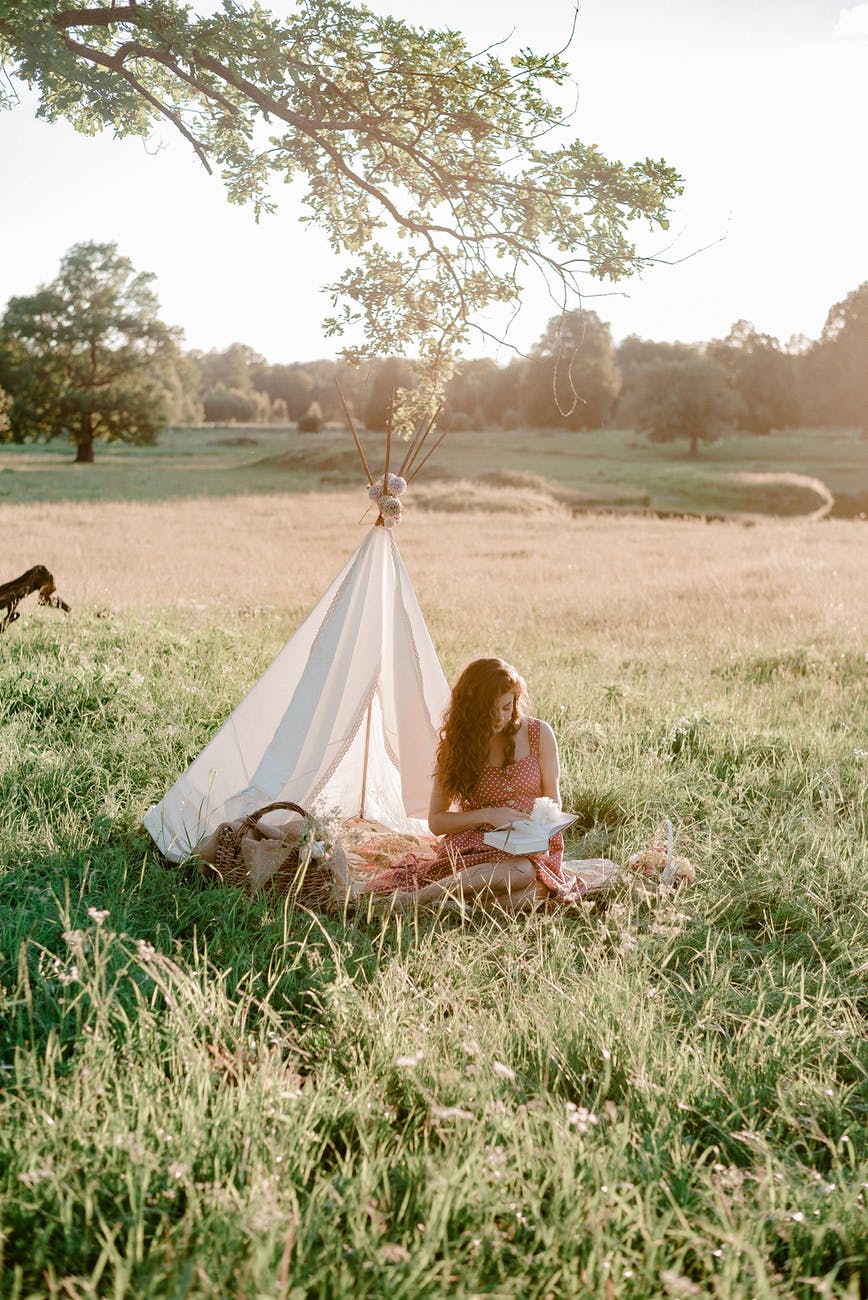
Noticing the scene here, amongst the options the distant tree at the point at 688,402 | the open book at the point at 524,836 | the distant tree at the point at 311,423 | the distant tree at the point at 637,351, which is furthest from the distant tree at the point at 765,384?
the open book at the point at 524,836

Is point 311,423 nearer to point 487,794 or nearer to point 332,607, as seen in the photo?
point 332,607

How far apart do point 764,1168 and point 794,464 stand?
176 feet

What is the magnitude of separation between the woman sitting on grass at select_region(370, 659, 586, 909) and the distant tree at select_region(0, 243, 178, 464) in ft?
143

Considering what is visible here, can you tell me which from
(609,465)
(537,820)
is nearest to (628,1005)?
(537,820)

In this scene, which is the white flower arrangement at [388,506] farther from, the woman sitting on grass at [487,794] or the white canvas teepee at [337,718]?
the woman sitting on grass at [487,794]

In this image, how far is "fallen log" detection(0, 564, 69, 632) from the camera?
332 inches

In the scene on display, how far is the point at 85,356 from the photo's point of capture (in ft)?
148

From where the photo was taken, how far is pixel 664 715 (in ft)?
24.3

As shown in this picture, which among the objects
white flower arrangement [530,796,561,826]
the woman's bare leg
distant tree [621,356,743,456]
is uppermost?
distant tree [621,356,743,456]

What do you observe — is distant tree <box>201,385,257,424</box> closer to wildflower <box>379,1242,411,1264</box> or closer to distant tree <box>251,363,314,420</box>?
distant tree <box>251,363,314,420</box>

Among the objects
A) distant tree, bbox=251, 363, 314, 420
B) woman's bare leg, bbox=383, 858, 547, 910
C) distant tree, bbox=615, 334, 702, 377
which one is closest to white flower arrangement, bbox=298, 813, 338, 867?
woman's bare leg, bbox=383, 858, 547, 910

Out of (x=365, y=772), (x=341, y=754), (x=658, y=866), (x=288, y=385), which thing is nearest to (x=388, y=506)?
(x=341, y=754)

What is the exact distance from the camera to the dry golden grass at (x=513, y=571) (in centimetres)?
1088

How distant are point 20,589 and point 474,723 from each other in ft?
18.1
